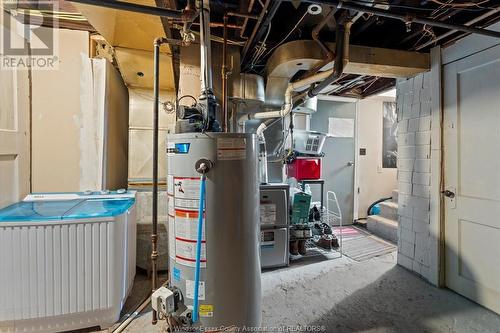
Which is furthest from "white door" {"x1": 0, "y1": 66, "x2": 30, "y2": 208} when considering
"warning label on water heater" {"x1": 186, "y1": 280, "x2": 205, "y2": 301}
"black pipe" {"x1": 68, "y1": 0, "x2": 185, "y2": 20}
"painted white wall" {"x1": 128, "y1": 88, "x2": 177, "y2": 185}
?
"warning label on water heater" {"x1": 186, "y1": 280, "x2": 205, "y2": 301}

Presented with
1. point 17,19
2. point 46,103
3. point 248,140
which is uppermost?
point 17,19

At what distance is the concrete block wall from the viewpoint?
250 centimetres

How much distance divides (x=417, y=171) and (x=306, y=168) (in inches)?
49.3

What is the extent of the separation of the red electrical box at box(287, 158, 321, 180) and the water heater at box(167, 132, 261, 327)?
2.16m

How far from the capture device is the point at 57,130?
7.50 feet

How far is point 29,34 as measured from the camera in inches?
86.0

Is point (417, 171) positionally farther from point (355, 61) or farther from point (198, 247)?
point (198, 247)

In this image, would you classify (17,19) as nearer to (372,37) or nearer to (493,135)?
(372,37)

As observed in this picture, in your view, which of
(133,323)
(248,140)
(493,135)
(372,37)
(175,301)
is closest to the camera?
(175,301)

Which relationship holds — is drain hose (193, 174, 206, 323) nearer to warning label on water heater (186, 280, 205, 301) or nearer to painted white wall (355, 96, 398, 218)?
warning label on water heater (186, 280, 205, 301)

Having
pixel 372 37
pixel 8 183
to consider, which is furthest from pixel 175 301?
pixel 372 37

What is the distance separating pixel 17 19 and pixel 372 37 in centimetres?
317

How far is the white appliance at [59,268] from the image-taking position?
5.28 feet

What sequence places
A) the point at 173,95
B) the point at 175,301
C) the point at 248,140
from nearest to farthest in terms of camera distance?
the point at 175,301 → the point at 248,140 → the point at 173,95
